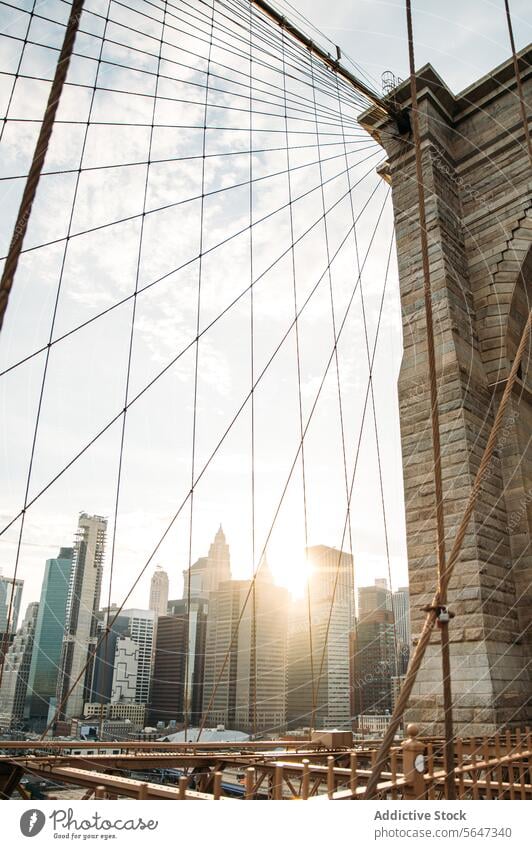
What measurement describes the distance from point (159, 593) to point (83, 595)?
11.3 ft

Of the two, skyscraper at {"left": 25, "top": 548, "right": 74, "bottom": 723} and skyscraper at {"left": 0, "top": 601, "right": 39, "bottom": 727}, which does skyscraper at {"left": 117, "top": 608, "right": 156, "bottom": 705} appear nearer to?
skyscraper at {"left": 25, "top": 548, "right": 74, "bottom": 723}

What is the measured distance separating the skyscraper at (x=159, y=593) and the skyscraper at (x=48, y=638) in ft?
6.50

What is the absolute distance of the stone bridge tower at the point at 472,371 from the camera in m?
6.68

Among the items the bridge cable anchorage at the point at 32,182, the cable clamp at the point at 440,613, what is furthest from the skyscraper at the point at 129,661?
the bridge cable anchorage at the point at 32,182

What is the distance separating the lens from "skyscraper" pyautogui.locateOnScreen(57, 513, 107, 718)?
1110 centimetres

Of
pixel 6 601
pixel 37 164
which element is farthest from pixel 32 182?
pixel 6 601

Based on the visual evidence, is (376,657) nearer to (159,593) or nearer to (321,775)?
(159,593)

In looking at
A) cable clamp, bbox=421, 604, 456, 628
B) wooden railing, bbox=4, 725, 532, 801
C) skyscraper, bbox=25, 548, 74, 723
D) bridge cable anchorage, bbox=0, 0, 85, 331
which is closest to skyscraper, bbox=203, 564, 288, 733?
skyscraper, bbox=25, 548, 74, 723

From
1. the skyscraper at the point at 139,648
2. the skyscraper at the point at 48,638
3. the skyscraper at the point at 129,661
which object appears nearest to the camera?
the skyscraper at the point at 139,648

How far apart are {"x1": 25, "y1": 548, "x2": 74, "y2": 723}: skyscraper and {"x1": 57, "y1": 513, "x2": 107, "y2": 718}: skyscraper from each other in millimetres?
267

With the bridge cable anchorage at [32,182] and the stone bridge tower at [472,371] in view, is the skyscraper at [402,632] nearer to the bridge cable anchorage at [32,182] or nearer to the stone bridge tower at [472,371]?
the stone bridge tower at [472,371]
